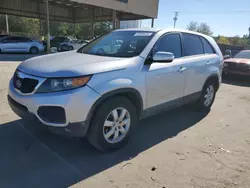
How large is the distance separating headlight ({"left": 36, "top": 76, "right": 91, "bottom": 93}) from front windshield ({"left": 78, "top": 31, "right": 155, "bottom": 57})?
1.03 metres

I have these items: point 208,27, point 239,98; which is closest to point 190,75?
point 239,98

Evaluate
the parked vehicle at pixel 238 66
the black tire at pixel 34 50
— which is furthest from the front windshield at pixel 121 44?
the black tire at pixel 34 50

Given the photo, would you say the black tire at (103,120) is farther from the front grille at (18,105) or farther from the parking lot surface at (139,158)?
the front grille at (18,105)

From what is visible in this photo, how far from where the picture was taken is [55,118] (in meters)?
2.99

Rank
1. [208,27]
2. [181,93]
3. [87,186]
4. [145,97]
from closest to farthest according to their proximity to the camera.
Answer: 1. [87,186]
2. [145,97]
3. [181,93]
4. [208,27]

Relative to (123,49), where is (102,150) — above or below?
below

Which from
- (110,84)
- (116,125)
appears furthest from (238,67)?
(110,84)

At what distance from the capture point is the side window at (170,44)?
159 inches

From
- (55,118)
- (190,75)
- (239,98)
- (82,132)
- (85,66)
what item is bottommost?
(239,98)

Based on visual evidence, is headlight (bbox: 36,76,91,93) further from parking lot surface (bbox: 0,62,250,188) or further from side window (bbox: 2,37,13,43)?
side window (bbox: 2,37,13,43)

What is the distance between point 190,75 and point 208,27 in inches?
3440

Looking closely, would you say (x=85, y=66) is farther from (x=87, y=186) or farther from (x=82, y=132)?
(x=87, y=186)

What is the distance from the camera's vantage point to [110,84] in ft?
10.4

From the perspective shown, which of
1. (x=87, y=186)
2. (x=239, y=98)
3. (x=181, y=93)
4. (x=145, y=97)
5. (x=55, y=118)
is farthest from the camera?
(x=239, y=98)
